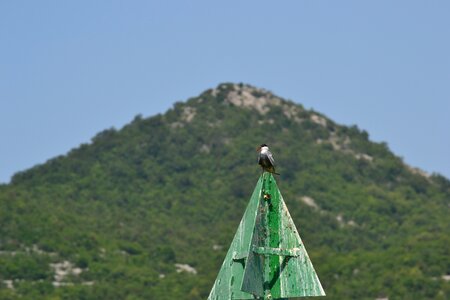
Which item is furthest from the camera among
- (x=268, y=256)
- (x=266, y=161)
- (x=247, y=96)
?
(x=247, y=96)

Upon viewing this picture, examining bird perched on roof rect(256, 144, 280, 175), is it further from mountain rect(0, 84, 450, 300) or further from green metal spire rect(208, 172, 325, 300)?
Result: mountain rect(0, 84, 450, 300)

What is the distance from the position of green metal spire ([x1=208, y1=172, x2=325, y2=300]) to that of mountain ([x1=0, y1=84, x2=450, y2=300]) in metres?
95.1

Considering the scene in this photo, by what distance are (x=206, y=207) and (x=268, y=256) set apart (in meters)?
140

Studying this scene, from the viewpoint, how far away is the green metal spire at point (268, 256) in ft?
51.8

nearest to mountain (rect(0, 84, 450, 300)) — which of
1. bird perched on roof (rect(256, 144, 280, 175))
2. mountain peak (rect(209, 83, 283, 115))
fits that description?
mountain peak (rect(209, 83, 283, 115))

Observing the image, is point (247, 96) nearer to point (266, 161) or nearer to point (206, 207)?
point (206, 207)

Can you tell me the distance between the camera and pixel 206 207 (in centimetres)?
15600

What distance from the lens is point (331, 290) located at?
112625 mm

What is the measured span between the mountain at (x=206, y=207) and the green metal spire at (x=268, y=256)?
312 ft

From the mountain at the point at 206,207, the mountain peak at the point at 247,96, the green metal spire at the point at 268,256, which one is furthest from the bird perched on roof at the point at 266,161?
the mountain peak at the point at 247,96

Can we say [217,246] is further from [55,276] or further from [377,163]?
[377,163]

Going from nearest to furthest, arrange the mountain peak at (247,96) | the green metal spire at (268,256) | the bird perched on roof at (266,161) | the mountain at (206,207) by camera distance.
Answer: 1. the green metal spire at (268,256)
2. the bird perched on roof at (266,161)
3. the mountain at (206,207)
4. the mountain peak at (247,96)

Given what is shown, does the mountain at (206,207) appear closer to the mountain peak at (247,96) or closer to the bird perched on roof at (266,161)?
the mountain peak at (247,96)

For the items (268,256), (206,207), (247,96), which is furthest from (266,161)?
(247,96)
